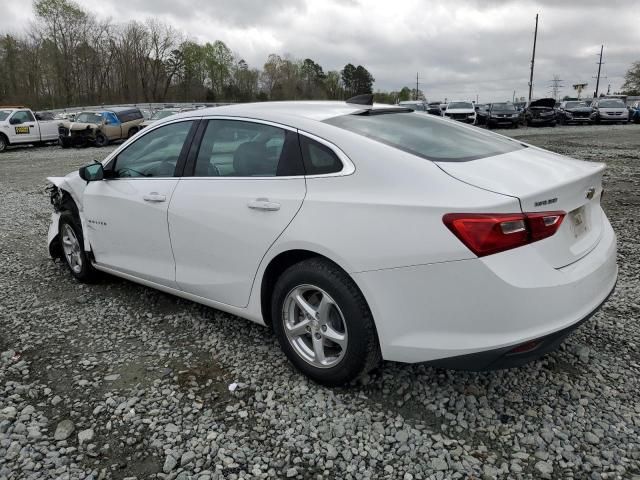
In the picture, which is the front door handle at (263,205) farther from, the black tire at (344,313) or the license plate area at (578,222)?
the license plate area at (578,222)

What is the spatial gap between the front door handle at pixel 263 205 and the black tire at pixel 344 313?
34 cm

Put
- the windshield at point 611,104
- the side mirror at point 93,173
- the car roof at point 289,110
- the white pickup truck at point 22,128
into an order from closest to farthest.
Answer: the car roof at point 289,110 → the side mirror at point 93,173 → the white pickup truck at point 22,128 → the windshield at point 611,104

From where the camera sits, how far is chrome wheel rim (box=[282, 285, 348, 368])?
276 cm

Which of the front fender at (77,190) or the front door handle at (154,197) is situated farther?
the front fender at (77,190)

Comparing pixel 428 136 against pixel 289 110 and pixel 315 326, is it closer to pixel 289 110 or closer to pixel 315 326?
pixel 289 110

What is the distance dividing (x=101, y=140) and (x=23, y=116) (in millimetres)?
3150

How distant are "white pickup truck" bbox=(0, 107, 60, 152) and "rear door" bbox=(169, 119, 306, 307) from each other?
852 inches

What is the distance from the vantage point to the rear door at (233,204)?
9.50ft

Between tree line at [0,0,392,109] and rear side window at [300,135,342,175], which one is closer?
rear side window at [300,135,342,175]

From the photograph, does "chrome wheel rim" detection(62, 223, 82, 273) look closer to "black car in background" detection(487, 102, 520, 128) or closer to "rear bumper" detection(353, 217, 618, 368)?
"rear bumper" detection(353, 217, 618, 368)

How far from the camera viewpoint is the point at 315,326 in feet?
9.27

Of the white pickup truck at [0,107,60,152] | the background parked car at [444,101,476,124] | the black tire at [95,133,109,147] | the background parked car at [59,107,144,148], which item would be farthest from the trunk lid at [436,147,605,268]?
the background parked car at [444,101,476,124]

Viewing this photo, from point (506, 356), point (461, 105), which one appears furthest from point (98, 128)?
point (506, 356)

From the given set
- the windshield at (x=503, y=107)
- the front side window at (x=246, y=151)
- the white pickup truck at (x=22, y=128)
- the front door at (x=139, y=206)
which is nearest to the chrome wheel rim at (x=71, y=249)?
Result: the front door at (x=139, y=206)
